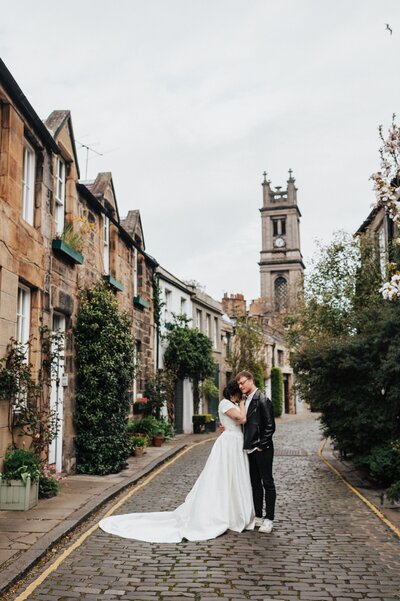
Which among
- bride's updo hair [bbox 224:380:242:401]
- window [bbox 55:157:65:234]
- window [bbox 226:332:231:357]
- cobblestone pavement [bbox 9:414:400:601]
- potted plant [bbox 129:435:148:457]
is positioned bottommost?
cobblestone pavement [bbox 9:414:400:601]

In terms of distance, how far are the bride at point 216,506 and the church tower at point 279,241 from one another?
66.4 metres

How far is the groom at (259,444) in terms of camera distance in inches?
299

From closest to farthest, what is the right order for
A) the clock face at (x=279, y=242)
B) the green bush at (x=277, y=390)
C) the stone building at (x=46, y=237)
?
the stone building at (x=46, y=237) → the green bush at (x=277, y=390) → the clock face at (x=279, y=242)

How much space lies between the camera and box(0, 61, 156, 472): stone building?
8.99m

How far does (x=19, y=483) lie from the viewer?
834cm

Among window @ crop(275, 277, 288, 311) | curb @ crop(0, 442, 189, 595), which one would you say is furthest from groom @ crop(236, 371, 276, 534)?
window @ crop(275, 277, 288, 311)

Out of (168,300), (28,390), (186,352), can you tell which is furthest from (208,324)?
(28,390)

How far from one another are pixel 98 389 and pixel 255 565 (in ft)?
22.8

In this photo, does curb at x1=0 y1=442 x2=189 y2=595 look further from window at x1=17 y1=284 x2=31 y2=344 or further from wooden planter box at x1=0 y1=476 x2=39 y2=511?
window at x1=17 y1=284 x2=31 y2=344

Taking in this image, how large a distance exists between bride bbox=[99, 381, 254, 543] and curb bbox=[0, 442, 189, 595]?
459mm

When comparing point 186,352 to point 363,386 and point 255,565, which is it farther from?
point 255,565

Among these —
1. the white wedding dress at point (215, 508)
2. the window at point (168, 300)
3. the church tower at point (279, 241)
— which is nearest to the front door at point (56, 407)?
the white wedding dress at point (215, 508)

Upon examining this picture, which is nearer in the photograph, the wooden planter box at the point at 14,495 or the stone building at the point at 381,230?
the wooden planter box at the point at 14,495

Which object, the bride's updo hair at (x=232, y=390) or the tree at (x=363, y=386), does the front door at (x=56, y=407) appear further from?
the tree at (x=363, y=386)
